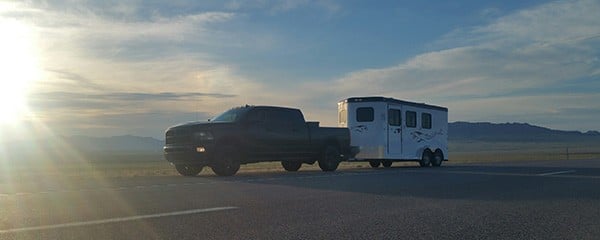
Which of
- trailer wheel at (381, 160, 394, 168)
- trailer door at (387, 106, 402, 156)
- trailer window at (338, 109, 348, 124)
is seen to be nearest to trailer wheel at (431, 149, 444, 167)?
trailer wheel at (381, 160, 394, 168)

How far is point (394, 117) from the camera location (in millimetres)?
25828

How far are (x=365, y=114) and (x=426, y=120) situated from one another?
144 inches

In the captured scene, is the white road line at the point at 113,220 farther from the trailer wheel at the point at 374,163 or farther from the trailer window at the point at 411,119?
the trailer window at the point at 411,119

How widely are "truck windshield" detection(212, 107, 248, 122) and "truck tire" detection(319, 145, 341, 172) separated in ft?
11.7

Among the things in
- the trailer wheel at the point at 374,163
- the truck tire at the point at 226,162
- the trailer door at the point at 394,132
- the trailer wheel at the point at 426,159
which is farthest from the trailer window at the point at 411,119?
the truck tire at the point at 226,162

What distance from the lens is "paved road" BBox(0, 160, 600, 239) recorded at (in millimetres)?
8055

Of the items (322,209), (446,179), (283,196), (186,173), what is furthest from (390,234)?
(186,173)

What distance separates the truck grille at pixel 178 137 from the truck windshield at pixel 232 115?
46.3 inches

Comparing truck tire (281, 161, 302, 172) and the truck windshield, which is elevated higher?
the truck windshield

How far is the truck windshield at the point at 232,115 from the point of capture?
19980 mm

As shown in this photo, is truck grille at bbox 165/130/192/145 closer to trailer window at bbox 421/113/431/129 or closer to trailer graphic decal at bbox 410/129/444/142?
trailer graphic decal at bbox 410/129/444/142

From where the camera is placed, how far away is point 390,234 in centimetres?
794

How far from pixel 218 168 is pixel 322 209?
897 centimetres

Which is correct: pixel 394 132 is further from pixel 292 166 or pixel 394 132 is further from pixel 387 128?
pixel 292 166
